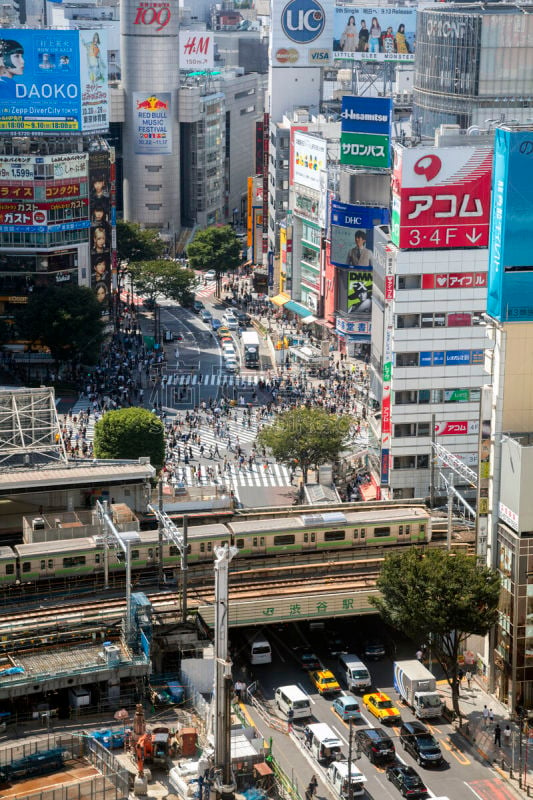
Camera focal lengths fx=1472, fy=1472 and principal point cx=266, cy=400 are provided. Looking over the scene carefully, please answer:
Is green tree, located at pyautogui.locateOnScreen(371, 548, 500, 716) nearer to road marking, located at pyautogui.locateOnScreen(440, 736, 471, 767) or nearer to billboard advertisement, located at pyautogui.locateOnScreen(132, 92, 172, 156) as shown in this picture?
road marking, located at pyautogui.locateOnScreen(440, 736, 471, 767)

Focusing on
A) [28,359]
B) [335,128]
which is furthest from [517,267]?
[335,128]

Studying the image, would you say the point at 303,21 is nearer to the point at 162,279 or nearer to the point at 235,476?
the point at 162,279

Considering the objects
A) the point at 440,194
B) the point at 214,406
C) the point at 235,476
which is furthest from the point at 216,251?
the point at 440,194

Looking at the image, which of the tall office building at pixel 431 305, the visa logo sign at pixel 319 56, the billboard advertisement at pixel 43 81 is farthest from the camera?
the visa logo sign at pixel 319 56

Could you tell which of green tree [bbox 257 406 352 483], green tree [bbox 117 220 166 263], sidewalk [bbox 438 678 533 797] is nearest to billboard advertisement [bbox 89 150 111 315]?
green tree [bbox 117 220 166 263]

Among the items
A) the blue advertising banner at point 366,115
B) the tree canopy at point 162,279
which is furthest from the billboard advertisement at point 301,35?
the blue advertising banner at point 366,115

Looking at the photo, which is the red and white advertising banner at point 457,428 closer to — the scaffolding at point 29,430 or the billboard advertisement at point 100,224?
the scaffolding at point 29,430

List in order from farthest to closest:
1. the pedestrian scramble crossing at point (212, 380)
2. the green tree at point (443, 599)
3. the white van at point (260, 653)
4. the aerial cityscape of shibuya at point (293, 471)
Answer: the pedestrian scramble crossing at point (212, 380), the white van at point (260, 653), the green tree at point (443, 599), the aerial cityscape of shibuya at point (293, 471)
